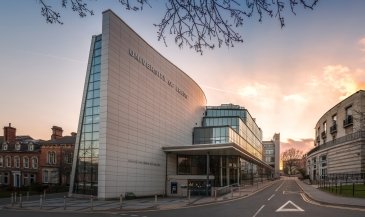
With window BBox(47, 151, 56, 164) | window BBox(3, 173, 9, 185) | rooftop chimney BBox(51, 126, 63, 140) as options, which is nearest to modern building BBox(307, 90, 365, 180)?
window BBox(47, 151, 56, 164)

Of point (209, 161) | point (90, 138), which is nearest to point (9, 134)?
point (90, 138)

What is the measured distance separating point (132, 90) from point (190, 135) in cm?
2360

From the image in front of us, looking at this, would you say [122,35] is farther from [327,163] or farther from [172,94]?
[327,163]

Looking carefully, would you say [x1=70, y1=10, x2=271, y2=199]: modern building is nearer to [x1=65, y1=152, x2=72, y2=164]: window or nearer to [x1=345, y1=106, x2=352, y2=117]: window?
[x1=65, y1=152, x2=72, y2=164]: window

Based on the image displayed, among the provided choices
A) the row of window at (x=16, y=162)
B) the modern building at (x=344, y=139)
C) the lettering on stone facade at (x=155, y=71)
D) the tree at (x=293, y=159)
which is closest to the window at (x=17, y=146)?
the row of window at (x=16, y=162)

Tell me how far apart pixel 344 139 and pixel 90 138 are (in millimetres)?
40227

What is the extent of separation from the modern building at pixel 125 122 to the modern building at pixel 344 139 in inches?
644

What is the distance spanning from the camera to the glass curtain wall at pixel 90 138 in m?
42.7

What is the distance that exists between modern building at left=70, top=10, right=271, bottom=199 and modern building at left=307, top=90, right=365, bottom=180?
1635cm

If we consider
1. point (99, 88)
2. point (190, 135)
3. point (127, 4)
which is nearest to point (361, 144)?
point (190, 135)

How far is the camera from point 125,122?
44.8 m

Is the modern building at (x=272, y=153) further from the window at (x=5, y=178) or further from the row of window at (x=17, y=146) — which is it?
the window at (x=5, y=178)

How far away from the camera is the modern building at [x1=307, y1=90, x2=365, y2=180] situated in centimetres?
5481

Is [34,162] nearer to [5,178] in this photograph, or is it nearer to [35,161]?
[35,161]
